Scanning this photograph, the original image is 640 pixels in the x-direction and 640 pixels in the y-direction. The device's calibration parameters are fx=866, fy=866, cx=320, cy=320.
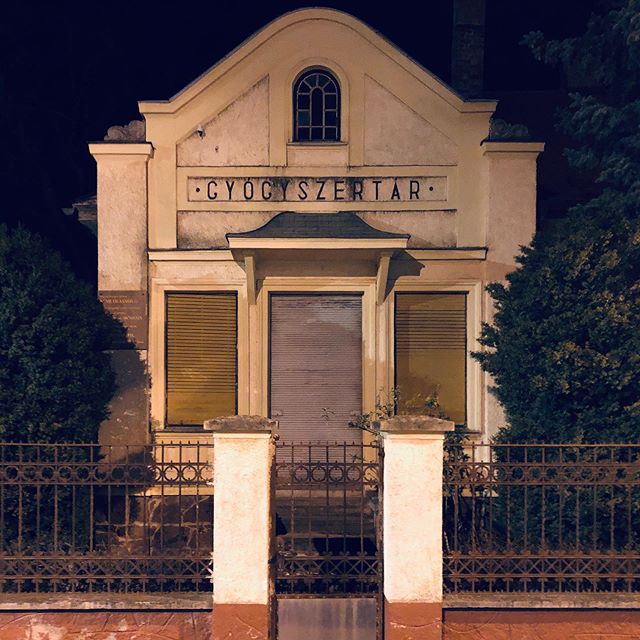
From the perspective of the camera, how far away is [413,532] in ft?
22.4

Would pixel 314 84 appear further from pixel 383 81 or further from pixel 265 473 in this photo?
pixel 265 473

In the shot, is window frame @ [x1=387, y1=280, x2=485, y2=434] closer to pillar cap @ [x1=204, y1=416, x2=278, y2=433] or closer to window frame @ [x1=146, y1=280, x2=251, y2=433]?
window frame @ [x1=146, y1=280, x2=251, y2=433]

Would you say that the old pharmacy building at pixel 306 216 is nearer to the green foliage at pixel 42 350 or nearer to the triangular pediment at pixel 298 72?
the triangular pediment at pixel 298 72

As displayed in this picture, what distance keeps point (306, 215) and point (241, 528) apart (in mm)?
5366

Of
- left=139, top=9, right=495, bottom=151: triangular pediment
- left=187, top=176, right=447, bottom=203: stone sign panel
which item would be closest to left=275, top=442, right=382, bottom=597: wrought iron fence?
left=187, top=176, right=447, bottom=203: stone sign panel

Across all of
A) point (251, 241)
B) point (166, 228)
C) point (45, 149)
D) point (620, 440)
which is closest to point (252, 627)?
point (620, 440)

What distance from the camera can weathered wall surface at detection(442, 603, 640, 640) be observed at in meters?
6.93

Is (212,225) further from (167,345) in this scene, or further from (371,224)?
(371,224)

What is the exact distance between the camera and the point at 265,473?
6766mm

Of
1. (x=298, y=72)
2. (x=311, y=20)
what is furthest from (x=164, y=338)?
(x=311, y=20)

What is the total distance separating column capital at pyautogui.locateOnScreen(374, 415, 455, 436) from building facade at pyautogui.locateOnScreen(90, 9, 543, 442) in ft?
14.6

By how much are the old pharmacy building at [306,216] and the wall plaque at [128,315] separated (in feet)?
0.09

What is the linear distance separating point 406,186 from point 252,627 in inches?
252

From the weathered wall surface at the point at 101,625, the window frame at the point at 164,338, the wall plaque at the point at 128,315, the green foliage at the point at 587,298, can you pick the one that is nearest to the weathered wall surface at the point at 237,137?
the window frame at the point at 164,338
